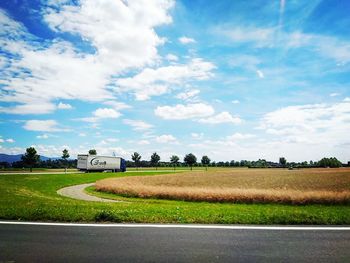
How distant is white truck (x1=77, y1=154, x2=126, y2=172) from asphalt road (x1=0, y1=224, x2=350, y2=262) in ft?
208

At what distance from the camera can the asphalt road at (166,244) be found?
19.5 ft

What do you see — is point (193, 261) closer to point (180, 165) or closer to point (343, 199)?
point (343, 199)

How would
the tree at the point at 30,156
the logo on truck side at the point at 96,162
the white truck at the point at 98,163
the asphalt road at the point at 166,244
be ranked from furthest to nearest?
the tree at the point at 30,156 → the logo on truck side at the point at 96,162 → the white truck at the point at 98,163 → the asphalt road at the point at 166,244

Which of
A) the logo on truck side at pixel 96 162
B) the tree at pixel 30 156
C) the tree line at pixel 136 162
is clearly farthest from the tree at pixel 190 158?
the tree at pixel 30 156

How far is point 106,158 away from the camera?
75.7 meters

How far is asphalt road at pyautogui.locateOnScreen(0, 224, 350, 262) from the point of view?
593 centimetres

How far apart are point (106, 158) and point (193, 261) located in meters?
72.6

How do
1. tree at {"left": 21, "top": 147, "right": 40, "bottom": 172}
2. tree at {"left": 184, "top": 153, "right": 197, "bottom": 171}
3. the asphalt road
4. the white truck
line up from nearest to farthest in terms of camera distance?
the asphalt road → the white truck → tree at {"left": 21, "top": 147, "right": 40, "bottom": 172} → tree at {"left": 184, "top": 153, "right": 197, "bottom": 171}

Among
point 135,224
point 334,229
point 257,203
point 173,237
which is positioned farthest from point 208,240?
point 257,203

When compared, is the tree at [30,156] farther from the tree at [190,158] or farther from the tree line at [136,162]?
the tree at [190,158]

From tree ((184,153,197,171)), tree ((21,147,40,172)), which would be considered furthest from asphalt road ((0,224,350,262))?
tree ((184,153,197,171))

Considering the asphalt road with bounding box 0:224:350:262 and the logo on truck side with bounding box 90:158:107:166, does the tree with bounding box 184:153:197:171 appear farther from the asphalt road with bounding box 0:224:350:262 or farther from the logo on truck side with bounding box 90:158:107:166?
the asphalt road with bounding box 0:224:350:262

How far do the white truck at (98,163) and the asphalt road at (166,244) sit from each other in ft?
208

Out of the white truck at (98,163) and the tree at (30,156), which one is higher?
the tree at (30,156)
